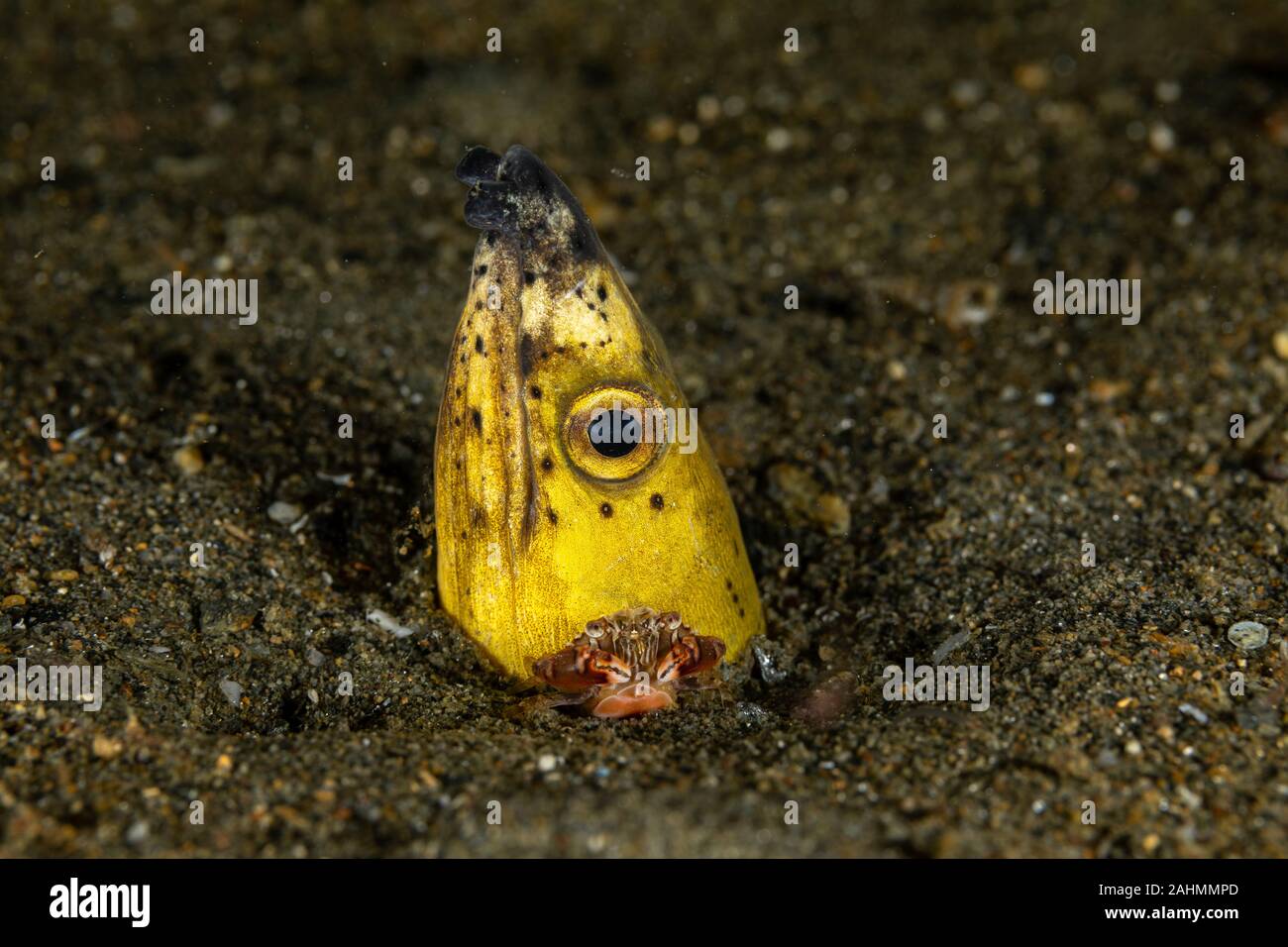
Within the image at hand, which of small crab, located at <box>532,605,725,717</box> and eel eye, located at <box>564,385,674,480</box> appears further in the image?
small crab, located at <box>532,605,725,717</box>

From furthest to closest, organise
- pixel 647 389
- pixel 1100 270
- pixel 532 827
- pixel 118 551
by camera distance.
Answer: pixel 1100 270 < pixel 118 551 < pixel 647 389 < pixel 532 827

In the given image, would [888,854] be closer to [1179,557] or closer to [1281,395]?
[1179,557]

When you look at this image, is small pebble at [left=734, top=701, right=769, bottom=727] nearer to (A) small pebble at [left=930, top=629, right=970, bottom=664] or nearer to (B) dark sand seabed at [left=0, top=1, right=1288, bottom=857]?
(B) dark sand seabed at [left=0, top=1, right=1288, bottom=857]

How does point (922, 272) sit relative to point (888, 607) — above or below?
above

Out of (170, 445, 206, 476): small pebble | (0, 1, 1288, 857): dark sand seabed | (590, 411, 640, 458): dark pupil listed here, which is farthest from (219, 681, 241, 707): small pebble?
(590, 411, 640, 458): dark pupil

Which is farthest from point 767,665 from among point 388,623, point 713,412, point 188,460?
point 188,460

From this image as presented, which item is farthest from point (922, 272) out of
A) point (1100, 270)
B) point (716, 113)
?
point (716, 113)

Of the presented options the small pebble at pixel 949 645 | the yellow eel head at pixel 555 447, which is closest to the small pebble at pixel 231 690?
the yellow eel head at pixel 555 447

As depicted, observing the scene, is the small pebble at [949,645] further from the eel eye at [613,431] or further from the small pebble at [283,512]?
the small pebble at [283,512]
